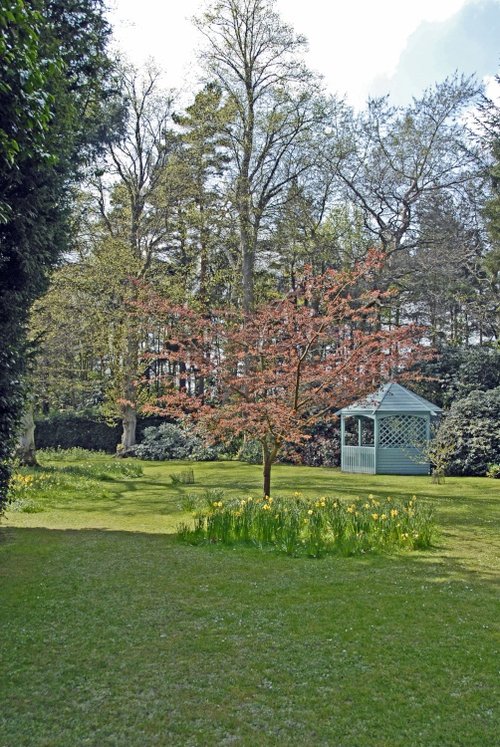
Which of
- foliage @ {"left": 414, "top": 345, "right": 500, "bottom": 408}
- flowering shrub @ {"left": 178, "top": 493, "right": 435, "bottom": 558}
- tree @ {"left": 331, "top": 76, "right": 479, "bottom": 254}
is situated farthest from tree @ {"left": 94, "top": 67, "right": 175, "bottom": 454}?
flowering shrub @ {"left": 178, "top": 493, "right": 435, "bottom": 558}

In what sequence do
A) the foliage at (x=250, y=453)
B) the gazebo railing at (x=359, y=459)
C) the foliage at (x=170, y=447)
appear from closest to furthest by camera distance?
the gazebo railing at (x=359, y=459), the foliage at (x=250, y=453), the foliage at (x=170, y=447)

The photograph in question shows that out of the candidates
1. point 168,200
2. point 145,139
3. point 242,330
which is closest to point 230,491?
point 242,330

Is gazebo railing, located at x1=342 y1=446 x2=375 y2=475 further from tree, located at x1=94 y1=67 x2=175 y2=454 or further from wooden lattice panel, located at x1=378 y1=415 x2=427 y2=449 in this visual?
tree, located at x1=94 y1=67 x2=175 y2=454

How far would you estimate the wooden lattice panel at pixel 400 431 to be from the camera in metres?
17.0

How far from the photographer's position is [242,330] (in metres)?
9.03

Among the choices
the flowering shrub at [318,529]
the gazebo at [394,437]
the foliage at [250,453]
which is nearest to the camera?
the flowering shrub at [318,529]

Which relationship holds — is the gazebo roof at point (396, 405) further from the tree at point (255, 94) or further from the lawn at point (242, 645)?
the lawn at point (242, 645)

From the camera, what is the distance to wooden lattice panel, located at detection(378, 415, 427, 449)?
1695cm

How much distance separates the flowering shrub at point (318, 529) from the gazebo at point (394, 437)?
9541 mm

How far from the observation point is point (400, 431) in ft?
55.8

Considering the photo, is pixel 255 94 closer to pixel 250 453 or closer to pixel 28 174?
pixel 250 453

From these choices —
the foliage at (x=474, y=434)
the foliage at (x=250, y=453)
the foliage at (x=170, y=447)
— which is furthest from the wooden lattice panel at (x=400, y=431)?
the foliage at (x=170, y=447)

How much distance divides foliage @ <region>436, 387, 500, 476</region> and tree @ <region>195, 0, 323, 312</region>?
7.90 metres

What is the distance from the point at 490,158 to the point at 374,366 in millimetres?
17379
